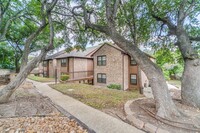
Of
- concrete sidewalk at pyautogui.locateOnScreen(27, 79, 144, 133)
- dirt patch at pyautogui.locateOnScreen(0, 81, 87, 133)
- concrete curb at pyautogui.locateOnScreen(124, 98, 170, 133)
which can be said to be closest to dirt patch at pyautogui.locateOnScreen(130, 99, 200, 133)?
concrete curb at pyautogui.locateOnScreen(124, 98, 170, 133)

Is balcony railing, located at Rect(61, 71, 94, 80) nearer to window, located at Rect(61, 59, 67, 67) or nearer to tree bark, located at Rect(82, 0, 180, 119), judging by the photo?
window, located at Rect(61, 59, 67, 67)

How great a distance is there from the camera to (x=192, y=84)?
597cm

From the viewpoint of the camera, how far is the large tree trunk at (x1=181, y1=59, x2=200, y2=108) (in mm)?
5910

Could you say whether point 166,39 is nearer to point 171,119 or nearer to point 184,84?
point 184,84

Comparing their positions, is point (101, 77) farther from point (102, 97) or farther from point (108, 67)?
point (102, 97)

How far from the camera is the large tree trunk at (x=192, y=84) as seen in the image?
5.91m

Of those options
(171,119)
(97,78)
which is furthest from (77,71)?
(171,119)

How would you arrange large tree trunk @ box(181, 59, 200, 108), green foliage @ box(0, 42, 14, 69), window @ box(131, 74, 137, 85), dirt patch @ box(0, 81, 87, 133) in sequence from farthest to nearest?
1. green foliage @ box(0, 42, 14, 69)
2. window @ box(131, 74, 137, 85)
3. large tree trunk @ box(181, 59, 200, 108)
4. dirt patch @ box(0, 81, 87, 133)

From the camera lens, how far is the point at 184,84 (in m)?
6.24

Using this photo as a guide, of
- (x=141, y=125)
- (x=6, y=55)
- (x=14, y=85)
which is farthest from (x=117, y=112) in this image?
(x=6, y=55)

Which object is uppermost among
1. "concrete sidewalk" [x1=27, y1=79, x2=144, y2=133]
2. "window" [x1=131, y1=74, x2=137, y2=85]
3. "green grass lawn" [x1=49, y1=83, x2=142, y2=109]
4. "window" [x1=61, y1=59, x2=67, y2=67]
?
"window" [x1=61, y1=59, x2=67, y2=67]

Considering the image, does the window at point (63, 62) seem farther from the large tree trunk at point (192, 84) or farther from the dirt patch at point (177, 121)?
the large tree trunk at point (192, 84)

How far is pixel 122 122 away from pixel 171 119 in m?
1.59

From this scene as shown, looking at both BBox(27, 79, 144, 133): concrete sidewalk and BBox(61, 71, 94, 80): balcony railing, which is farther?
BBox(61, 71, 94, 80): balcony railing
